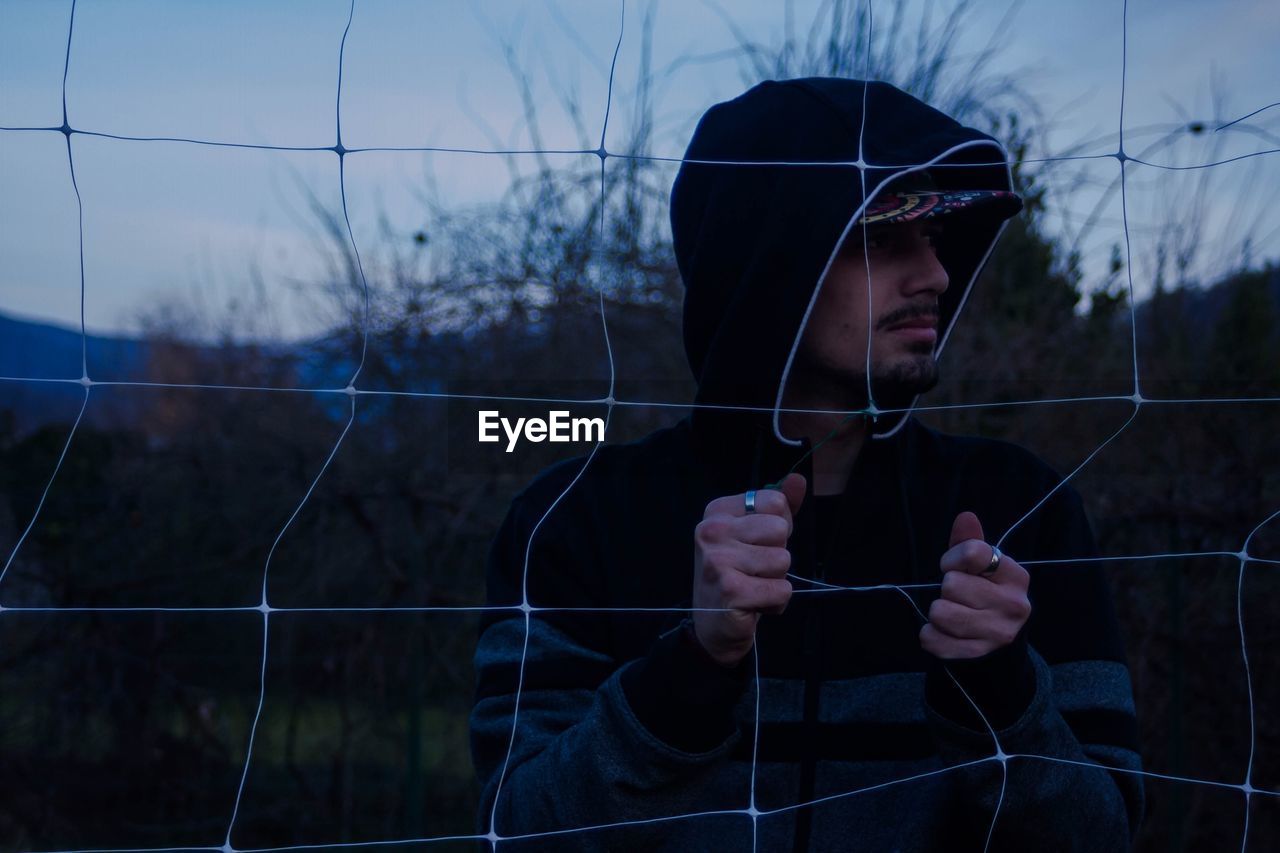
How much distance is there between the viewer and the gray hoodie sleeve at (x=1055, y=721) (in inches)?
45.3

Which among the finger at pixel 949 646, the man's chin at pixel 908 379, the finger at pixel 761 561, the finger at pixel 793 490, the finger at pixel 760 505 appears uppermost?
the man's chin at pixel 908 379

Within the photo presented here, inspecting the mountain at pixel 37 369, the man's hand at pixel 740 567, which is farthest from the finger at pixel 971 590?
the mountain at pixel 37 369

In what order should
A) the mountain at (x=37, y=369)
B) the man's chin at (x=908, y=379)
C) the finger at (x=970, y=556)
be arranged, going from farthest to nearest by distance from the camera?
the mountain at (x=37, y=369) < the man's chin at (x=908, y=379) < the finger at (x=970, y=556)

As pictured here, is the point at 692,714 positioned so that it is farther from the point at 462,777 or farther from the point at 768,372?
the point at 462,777

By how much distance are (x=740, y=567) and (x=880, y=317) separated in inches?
19.5

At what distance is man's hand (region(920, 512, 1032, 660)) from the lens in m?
1.10

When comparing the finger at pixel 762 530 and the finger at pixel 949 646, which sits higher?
the finger at pixel 762 530

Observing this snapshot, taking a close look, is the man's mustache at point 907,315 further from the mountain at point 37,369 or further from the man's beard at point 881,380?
the mountain at point 37,369

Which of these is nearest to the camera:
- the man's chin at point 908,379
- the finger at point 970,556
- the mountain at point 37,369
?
the finger at point 970,556

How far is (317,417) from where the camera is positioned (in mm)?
3898

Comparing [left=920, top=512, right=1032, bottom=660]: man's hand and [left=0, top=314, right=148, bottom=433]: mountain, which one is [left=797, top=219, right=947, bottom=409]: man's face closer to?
[left=920, top=512, right=1032, bottom=660]: man's hand

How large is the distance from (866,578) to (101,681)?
2861 millimetres

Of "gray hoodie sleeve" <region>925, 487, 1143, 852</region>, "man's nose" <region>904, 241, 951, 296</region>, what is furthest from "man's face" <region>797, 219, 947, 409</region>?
"gray hoodie sleeve" <region>925, 487, 1143, 852</region>

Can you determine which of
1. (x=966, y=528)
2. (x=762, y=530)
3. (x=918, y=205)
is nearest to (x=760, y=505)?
(x=762, y=530)
